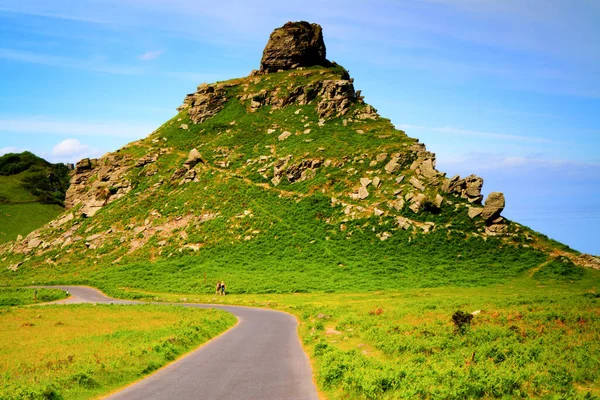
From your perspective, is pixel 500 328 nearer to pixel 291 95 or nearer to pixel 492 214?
pixel 492 214

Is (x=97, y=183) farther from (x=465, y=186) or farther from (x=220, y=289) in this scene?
(x=465, y=186)

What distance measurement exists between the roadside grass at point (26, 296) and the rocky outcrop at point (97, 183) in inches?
1506

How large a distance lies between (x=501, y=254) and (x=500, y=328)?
145 feet

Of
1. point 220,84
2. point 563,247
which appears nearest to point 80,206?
point 220,84

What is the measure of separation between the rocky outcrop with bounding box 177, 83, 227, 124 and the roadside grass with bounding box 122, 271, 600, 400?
8678cm

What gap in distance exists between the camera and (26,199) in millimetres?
161375

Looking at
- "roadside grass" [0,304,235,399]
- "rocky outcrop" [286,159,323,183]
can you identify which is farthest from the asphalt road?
"rocky outcrop" [286,159,323,183]

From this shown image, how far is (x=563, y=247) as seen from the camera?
6706cm

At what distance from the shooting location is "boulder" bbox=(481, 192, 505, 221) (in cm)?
7088

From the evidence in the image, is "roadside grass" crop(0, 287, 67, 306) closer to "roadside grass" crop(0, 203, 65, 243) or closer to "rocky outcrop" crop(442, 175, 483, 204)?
"rocky outcrop" crop(442, 175, 483, 204)

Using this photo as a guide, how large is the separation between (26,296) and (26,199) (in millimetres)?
121466

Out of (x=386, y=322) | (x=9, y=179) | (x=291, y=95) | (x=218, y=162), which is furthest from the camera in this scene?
(x=9, y=179)

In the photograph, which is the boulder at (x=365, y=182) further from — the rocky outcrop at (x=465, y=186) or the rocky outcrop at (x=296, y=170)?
the rocky outcrop at (x=465, y=186)

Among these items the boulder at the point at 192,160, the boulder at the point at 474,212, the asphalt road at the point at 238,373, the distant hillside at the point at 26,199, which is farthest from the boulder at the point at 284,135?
the distant hillside at the point at 26,199
